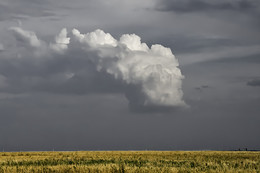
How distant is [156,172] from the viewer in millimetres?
29391

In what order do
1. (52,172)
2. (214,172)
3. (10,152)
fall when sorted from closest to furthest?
1. (214,172)
2. (52,172)
3. (10,152)

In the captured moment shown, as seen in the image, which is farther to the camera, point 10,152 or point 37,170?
point 10,152

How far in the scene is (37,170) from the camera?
3331 centimetres

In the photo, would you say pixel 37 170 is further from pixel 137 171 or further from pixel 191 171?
pixel 191 171

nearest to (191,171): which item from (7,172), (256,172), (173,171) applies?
(173,171)

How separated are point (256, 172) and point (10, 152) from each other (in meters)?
65.0

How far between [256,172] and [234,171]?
203cm

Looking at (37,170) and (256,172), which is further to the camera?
(37,170)

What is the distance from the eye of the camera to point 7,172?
33.1 m

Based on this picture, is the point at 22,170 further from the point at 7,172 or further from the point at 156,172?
the point at 156,172

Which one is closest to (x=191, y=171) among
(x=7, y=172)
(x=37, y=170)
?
(x=37, y=170)

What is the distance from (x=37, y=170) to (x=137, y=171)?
32.5 ft

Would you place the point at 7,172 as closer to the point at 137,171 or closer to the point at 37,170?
Answer: the point at 37,170

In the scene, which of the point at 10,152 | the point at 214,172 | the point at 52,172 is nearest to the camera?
the point at 214,172
